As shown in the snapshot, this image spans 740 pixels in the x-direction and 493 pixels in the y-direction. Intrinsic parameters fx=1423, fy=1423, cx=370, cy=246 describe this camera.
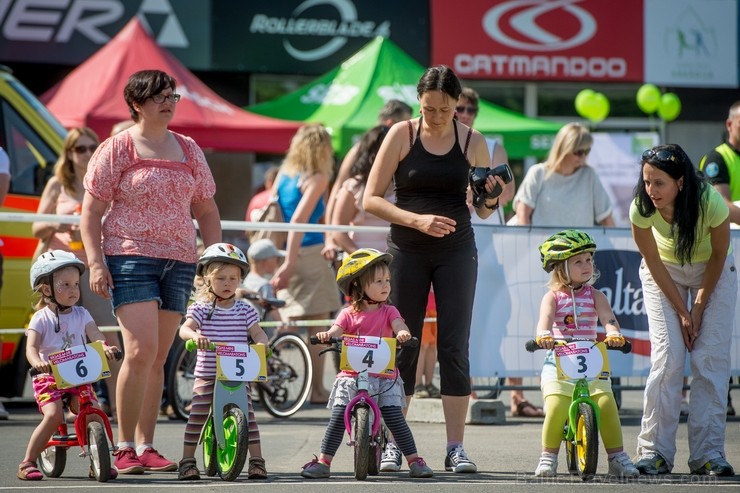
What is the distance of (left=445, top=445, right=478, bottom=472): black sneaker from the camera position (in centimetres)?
732

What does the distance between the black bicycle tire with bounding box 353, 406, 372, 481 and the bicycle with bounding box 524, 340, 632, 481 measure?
0.88 meters

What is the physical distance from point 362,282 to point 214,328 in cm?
81

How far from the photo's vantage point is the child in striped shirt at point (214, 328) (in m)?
7.12

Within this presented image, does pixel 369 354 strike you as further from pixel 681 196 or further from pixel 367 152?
pixel 367 152

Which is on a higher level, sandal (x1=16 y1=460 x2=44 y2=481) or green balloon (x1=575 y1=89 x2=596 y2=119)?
green balloon (x1=575 y1=89 x2=596 y2=119)

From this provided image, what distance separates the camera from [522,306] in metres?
9.97

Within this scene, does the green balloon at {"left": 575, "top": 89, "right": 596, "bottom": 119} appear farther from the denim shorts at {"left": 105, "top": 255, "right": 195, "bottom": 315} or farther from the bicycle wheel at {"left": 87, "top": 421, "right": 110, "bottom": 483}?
the bicycle wheel at {"left": 87, "top": 421, "right": 110, "bottom": 483}

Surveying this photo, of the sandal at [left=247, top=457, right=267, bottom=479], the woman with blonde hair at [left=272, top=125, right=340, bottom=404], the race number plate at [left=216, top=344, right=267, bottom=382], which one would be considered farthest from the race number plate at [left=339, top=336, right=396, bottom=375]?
the woman with blonde hair at [left=272, top=125, right=340, bottom=404]

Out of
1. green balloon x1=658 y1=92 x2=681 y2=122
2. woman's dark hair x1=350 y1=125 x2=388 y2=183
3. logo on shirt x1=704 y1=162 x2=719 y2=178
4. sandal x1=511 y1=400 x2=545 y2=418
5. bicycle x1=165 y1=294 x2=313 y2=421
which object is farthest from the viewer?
green balloon x1=658 y1=92 x2=681 y2=122

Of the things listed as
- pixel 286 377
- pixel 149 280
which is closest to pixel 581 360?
pixel 149 280

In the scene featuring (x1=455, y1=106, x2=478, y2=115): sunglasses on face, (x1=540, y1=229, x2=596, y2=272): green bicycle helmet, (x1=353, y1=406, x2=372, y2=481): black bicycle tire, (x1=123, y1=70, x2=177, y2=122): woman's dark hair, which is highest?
(x1=455, y1=106, x2=478, y2=115): sunglasses on face

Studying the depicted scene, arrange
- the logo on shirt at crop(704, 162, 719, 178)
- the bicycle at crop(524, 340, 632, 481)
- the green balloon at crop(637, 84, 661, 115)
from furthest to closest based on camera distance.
Answer: the green balloon at crop(637, 84, 661, 115) → the logo on shirt at crop(704, 162, 719, 178) → the bicycle at crop(524, 340, 632, 481)

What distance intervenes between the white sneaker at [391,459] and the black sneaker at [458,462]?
0.84 ft

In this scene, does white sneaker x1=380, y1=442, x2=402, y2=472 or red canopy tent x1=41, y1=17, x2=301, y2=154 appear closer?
white sneaker x1=380, y1=442, x2=402, y2=472
